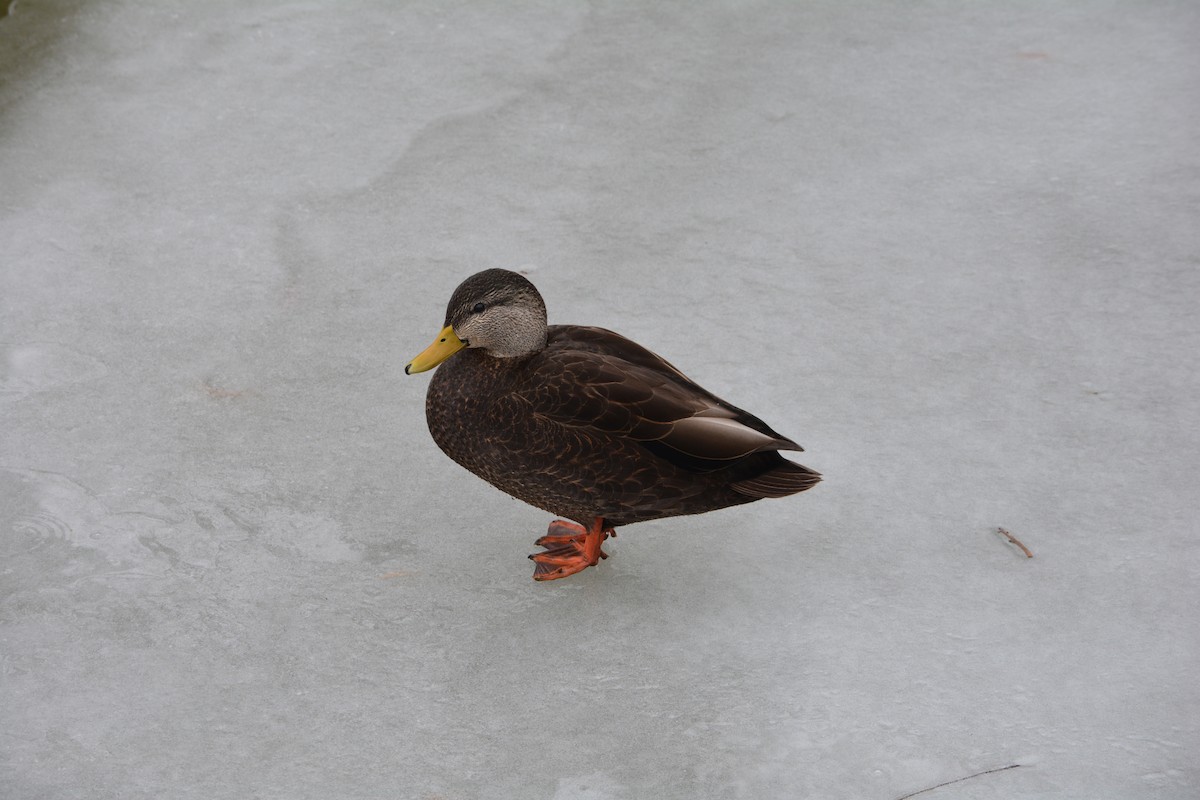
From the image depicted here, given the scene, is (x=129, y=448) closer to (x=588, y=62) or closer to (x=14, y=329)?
(x=14, y=329)

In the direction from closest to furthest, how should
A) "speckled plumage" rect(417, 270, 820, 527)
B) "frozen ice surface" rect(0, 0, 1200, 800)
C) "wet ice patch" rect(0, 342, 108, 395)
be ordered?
"frozen ice surface" rect(0, 0, 1200, 800) < "speckled plumage" rect(417, 270, 820, 527) < "wet ice patch" rect(0, 342, 108, 395)

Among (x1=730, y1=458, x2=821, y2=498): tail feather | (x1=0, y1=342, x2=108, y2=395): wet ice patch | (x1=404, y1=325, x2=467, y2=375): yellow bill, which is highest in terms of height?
(x1=404, y1=325, x2=467, y2=375): yellow bill

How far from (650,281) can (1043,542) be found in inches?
67.7

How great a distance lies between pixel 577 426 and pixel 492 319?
0.35 m

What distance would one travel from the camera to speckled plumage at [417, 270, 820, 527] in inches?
129

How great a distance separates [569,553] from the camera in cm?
359

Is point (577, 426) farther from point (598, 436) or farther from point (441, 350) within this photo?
point (441, 350)

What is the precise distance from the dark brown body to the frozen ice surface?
0.99 feet

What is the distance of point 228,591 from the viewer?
341 centimetres

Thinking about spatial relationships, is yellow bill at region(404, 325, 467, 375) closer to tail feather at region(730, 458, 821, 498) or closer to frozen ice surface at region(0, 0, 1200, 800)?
frozen ice surface at region(0, 0, 1200, 800)

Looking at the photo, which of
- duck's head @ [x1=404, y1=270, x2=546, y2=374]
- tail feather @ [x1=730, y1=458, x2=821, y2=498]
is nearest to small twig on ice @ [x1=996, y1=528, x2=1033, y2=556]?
tail feather @ [x1=730, y1=458, x2=821, y2=498]

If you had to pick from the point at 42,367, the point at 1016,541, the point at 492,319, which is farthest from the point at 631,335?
the point at 42,367

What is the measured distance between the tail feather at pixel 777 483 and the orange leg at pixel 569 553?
0.41m

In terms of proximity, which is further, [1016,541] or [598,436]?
[1016,541]
